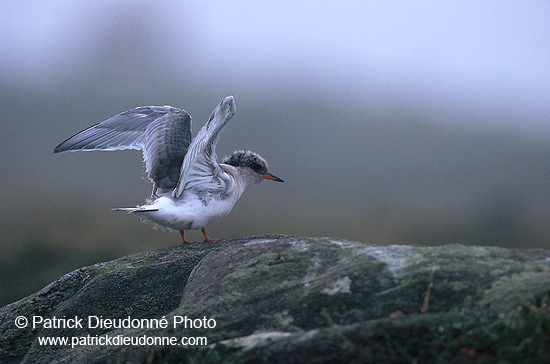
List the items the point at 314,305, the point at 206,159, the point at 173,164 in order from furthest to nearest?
the point at 173,164, the point at 206,159, the point at 314,305

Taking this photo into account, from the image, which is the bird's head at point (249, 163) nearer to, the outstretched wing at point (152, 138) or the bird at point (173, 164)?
the bird at point (173, 164)

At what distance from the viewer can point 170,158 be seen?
263 inches

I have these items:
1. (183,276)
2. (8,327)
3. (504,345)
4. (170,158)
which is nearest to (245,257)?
(183,276)

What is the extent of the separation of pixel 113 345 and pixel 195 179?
312 cm

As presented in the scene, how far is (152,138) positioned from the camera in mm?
6738

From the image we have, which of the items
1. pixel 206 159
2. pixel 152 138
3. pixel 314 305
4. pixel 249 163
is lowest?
pixel 314 305

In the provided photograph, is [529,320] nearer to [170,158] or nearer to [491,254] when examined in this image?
[491,254]

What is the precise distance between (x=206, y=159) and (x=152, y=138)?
2.90ft

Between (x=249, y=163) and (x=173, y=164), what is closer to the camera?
(x=173, y=164)

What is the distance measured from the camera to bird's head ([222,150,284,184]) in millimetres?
7688

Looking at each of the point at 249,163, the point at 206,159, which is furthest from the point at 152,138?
the point at 249,163

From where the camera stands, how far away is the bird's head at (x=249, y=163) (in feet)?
25.2

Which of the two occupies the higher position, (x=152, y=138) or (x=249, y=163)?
(x=152, y=138)

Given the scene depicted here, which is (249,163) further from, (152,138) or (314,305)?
(314,305)
